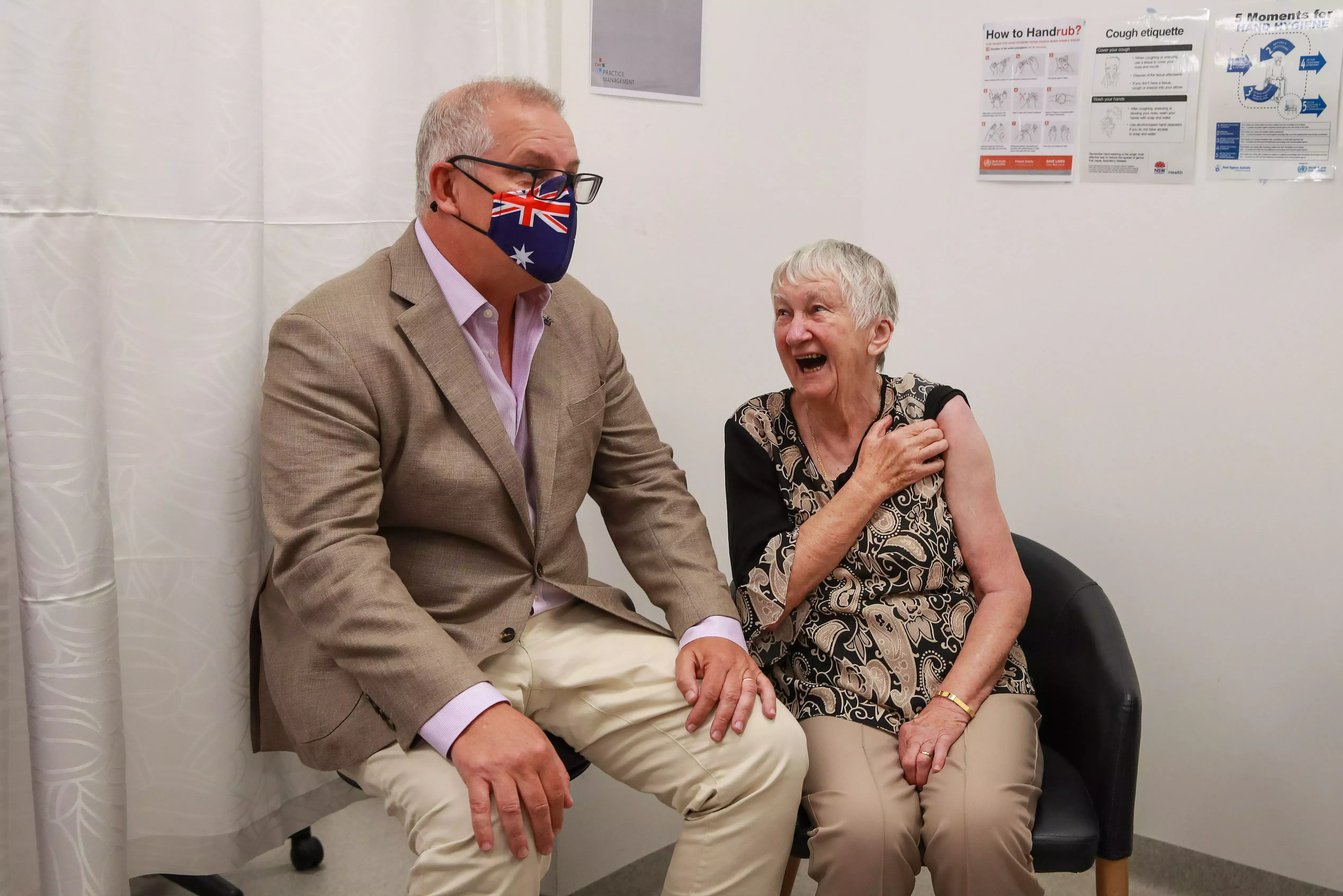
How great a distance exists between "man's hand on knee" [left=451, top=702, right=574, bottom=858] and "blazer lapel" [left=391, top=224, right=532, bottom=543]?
35cm

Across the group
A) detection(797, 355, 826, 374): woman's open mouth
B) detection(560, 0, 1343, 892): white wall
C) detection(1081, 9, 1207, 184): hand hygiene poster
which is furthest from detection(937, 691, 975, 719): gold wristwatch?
detection(1081, 9, 1207, 184): hand hygiene poster

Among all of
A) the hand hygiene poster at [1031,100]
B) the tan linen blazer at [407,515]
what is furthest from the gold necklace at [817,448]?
the hand hygiene poster at [1031,100]

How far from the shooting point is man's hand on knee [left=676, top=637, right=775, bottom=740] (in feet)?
5.28

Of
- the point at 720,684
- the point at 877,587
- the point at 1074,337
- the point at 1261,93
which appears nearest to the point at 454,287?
the point at 720,684

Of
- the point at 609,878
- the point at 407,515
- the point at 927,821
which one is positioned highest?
the point at 407,515

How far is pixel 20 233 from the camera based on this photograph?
1.34 m

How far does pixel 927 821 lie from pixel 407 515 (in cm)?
90

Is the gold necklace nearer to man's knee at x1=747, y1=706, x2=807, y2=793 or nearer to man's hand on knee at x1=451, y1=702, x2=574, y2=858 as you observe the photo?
man's knee at x1=747, y1=706, x2=807, y2=793

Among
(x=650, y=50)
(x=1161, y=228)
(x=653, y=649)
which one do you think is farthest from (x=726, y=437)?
(x=1161, y=228)

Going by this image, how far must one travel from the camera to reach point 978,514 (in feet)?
6.00

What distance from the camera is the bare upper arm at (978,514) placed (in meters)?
1.83

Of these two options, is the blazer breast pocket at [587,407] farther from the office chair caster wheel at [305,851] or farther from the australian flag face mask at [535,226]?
the office chair caster wheel at [305,851]

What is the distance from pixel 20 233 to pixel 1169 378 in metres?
2.15

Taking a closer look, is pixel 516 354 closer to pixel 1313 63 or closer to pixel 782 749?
pixel 782 749
